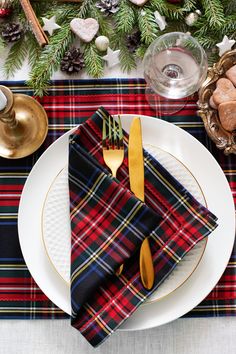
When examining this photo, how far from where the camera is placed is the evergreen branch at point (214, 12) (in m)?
0.86

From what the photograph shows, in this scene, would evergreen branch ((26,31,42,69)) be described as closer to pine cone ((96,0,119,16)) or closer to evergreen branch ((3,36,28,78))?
evergreen branch ((3,36,28,78))

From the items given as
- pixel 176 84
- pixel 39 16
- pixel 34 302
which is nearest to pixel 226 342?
pixel 34 302

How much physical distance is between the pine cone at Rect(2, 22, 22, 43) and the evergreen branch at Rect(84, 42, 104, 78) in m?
0.12

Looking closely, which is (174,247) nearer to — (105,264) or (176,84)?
(105,264)

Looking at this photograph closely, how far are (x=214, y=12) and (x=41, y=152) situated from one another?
1.23 feet

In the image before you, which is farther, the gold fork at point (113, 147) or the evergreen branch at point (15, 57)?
the evergreen branch at point (15, 57)

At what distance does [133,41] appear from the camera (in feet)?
2.94

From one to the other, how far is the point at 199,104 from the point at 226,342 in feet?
1.33

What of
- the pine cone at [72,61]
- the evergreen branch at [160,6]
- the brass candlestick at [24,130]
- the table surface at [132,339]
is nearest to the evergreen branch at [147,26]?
the evergreen branch at [160,6]

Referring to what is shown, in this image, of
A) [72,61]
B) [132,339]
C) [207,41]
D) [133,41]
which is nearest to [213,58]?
[207,41]

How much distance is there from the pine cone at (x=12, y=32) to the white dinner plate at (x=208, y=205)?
0.20m

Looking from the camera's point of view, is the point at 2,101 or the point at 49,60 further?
the point at 49,60

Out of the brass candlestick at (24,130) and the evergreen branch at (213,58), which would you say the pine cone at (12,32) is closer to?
the brass candlestick at (24,130)

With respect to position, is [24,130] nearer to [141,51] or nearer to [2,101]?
[2,101]
